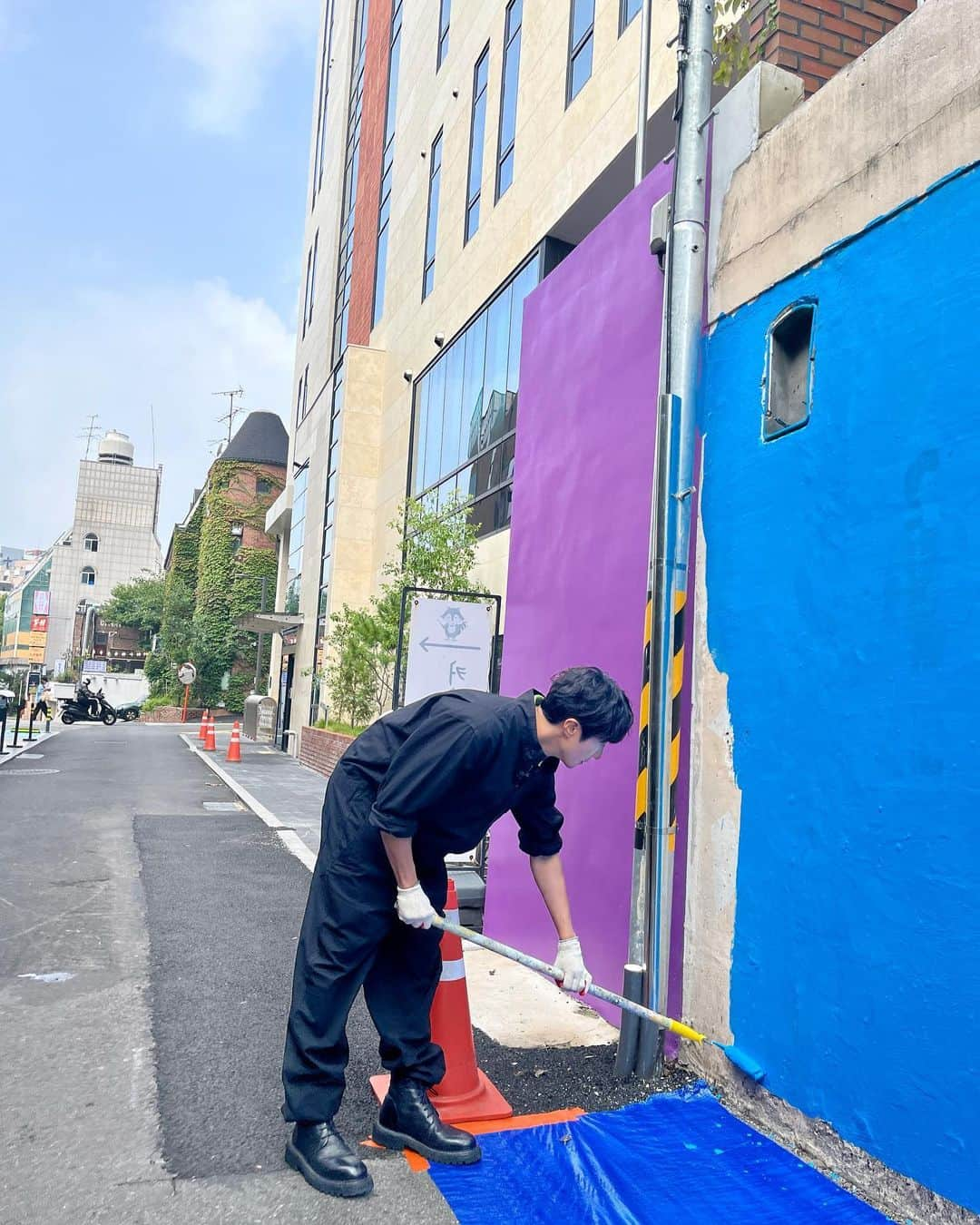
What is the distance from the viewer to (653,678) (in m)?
4.25

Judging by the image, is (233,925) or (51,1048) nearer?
(51,1048)

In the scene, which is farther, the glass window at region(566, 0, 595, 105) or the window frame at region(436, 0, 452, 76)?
the window frame at region(436, 0, 452, 76)

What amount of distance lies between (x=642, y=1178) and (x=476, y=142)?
15.7 m

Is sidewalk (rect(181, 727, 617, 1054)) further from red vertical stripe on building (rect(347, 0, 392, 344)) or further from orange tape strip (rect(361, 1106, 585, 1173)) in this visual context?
red vertical stripe on building (rect(347, 0, 392, 344))

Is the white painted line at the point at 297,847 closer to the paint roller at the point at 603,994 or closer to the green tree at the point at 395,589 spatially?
the green tree at the point at 395,589

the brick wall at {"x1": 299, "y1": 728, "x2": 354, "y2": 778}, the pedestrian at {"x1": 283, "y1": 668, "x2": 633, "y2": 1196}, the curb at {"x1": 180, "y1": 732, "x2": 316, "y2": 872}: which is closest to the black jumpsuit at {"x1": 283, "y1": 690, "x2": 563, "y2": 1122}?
the pedestrian at {"x1": 283, "y1": 668, "x2": 633, "y2": 1196}

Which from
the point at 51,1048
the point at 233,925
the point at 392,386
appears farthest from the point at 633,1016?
the point at 392,386

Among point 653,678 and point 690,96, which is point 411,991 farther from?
point 690,96

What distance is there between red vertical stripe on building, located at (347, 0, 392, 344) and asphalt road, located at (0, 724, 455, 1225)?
17.0 metres

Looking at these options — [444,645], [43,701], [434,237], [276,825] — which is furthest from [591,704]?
[43,701]

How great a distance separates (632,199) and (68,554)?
117 metres

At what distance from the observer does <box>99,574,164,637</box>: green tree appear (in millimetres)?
76188

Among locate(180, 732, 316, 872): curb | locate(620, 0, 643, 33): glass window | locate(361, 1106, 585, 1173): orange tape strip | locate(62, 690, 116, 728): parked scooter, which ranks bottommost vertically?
locate(62, 690, 116, 728): parked scooter

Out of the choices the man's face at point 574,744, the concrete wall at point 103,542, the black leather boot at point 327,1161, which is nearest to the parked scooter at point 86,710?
the black leather boot at point 327,1161
